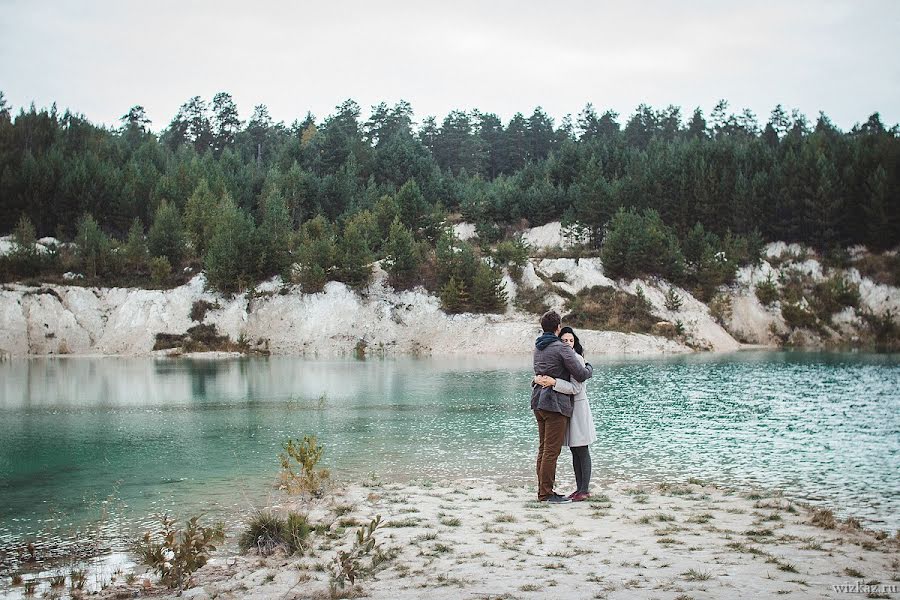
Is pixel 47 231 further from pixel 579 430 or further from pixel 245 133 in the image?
pixel 579 430

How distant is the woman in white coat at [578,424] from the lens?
12.7 meters

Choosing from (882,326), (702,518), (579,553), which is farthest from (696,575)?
(882,326)

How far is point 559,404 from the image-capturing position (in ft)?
41.6

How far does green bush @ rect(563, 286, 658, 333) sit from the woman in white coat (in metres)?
54.2

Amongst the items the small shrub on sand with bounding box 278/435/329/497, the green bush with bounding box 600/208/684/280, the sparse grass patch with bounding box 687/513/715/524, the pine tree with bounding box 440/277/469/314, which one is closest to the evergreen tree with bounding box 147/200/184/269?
the pine tree with bounding box 440/277/469/314

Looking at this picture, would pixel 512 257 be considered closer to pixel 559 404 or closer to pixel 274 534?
pixel 559 404

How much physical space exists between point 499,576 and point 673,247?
Answer: 70.4 m

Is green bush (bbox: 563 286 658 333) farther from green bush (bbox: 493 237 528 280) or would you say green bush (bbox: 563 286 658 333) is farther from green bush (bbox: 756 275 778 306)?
green bush (bbox: 756 275 778 306)

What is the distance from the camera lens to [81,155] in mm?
100625

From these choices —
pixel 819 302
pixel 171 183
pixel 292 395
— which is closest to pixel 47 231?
pixel 171 183

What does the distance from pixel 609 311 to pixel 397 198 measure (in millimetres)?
27090

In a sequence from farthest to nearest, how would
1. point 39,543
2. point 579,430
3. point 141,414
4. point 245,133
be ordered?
point 245,133, point 141,414, point 579,430, point 39,543

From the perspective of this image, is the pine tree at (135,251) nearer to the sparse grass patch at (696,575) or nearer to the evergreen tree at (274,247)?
the evergreen tree at (274,247)

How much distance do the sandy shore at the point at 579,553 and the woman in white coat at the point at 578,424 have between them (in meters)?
0.41
